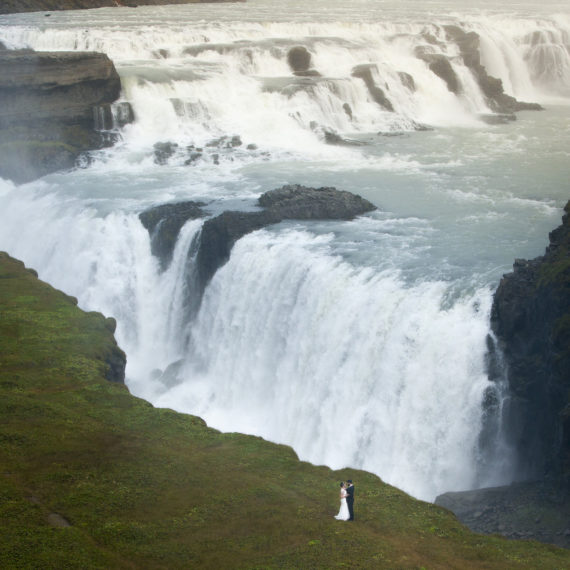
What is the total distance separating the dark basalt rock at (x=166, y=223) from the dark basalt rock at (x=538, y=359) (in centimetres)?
1436

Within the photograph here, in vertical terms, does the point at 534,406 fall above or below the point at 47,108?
below

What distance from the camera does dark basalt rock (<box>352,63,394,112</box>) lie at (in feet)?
161

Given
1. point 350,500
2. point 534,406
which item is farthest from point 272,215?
point 350,500

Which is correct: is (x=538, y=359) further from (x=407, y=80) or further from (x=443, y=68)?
(x=443, y=68)

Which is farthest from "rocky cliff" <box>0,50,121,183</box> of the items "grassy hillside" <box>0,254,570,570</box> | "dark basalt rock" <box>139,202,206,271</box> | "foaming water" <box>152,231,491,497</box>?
"grassy hillside" <box>0,254,570,570</box>

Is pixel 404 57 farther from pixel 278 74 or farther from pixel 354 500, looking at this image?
pixel 354 500

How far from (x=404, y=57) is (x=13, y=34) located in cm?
2751

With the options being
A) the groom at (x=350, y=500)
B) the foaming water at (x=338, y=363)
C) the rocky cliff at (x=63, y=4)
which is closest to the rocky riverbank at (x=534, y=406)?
the foaming water at (x=338, y=363)

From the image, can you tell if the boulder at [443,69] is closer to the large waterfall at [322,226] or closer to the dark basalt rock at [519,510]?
the large waterfall at [322,226]

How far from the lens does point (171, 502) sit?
15180 mm

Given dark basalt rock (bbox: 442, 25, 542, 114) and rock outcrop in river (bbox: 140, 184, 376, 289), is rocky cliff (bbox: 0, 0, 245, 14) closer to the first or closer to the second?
dark basalt rock (bbox: 442, 25, 542, 114)

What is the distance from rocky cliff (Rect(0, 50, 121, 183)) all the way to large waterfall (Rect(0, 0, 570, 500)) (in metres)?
1.45

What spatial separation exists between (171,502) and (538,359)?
9991 mm

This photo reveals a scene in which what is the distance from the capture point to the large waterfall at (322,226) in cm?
2178
